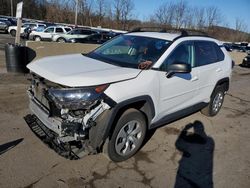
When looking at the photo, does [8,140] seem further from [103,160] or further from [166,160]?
[166,160]

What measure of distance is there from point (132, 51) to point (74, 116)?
5.86 feet

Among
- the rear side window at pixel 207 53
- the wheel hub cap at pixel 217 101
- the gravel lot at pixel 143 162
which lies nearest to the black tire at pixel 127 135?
the gravel lot at pixel 143 162

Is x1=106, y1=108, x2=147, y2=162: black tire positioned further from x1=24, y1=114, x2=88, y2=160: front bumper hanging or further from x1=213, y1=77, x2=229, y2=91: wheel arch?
x1=213, y1=77, x2=229, y2=91: wheel arch

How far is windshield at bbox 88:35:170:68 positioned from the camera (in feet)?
13.5

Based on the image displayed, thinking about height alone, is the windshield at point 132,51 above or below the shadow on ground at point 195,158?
Result: above

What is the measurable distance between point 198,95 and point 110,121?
8.21 ft

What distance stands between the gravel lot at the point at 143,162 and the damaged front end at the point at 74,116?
39cm

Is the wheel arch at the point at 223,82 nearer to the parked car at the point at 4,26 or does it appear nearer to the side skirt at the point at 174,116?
the side skirt at the point at 174,116

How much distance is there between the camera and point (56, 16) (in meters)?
60.2

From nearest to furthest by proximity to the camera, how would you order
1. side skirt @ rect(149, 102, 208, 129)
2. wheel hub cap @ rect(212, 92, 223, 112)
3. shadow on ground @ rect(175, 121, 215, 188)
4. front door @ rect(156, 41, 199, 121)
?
shadow on ground @ rect(175, 121, 215, 188) < front door @ rect(156, 41, 199, 121) < side skirt @ rect(149, 102, 208, 129) < wheel hub cap @ rect(212, 92, 223, 112)

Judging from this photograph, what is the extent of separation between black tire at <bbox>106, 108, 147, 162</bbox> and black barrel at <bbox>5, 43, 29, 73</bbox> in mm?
6308

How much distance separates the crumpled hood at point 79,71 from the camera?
10.6 ft

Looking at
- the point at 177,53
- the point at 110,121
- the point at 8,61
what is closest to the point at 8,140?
the point at 110,121

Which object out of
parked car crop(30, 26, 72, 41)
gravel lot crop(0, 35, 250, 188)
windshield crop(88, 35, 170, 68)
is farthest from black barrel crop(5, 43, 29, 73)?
parked car crop(30, 26, 72, 41)
